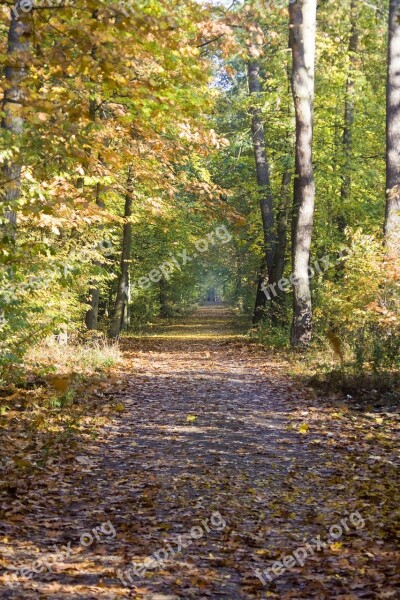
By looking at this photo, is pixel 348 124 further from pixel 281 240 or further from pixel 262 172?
pixel 281 240

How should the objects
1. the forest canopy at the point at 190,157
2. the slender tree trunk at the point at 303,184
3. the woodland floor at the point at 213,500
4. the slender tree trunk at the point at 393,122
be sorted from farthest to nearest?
the slender tree trunk at the point at 303,184
the slender tree trunk at the point at 393,122
the forest canopy at the point at 190,157
the woodland floor at the point at 213,500

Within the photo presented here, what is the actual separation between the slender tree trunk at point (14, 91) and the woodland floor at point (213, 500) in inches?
120

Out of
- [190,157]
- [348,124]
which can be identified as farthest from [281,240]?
[190,157]

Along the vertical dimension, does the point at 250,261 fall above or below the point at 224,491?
above

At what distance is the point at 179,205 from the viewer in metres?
24.1

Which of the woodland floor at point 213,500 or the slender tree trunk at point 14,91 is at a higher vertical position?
the slender tree trunk at point 14,91

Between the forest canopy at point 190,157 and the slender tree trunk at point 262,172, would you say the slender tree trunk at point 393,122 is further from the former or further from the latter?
the slender tree trunk at point 262,172

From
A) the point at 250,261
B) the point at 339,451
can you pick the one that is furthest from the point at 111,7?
the point at 250,261

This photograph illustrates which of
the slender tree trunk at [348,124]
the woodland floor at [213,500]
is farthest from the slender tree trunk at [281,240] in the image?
the woodland floor at [213,500]

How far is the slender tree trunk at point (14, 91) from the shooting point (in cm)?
732

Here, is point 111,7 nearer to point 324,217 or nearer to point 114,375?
point 114,375

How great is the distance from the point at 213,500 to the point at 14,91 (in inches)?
250

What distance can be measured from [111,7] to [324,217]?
779 inches

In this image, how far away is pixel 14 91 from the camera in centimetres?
937
